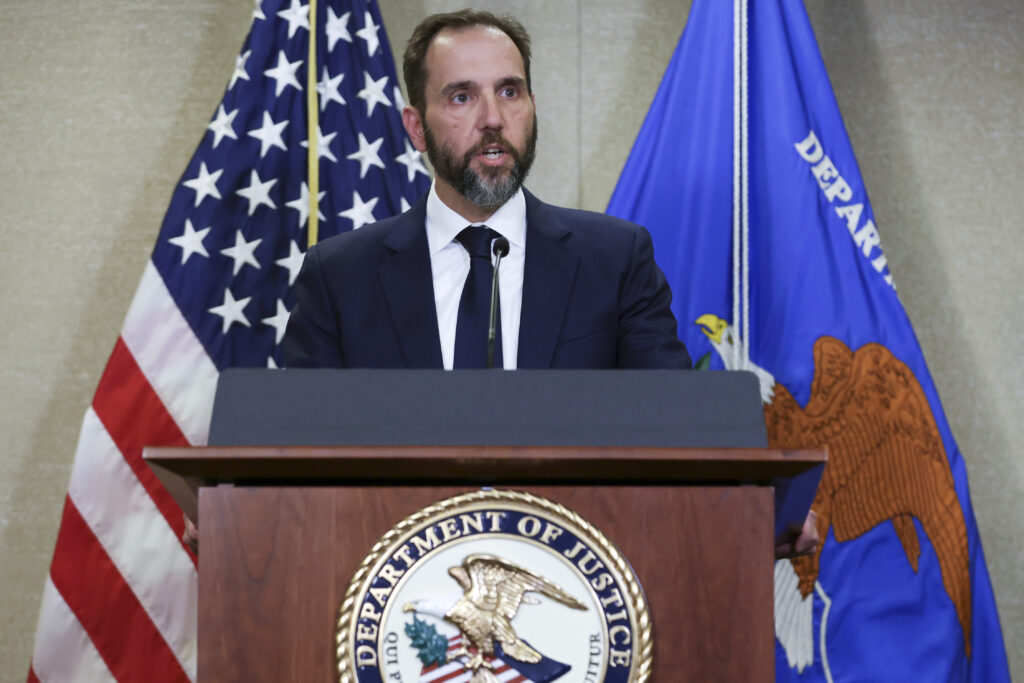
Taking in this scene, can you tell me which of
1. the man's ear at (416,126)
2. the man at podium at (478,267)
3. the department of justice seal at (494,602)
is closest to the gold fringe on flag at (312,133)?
the man's ear at (416,126)

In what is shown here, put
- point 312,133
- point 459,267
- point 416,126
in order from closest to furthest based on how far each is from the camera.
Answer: point 459,267 < point 416,126 < point 312,133

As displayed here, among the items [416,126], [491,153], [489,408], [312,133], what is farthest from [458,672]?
[312,133]

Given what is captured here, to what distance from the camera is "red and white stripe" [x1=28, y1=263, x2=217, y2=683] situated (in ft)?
9.04

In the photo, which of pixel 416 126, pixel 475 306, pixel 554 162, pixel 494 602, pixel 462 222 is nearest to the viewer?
pixel 494 602

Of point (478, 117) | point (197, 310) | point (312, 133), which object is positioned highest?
point (312, 133)

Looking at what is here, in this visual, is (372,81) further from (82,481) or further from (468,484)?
(468,484)

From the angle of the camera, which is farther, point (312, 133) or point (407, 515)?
point (312, 133)

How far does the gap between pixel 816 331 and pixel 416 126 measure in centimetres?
127

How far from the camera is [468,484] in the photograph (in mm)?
1076

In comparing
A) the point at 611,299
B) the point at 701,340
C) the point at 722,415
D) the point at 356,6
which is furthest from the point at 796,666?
the point at 356,6

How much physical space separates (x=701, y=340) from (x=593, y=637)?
6.21 ft

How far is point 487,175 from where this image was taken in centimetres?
176

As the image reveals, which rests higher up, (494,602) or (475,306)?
(475,306)

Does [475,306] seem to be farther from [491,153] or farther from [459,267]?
[491,153]
